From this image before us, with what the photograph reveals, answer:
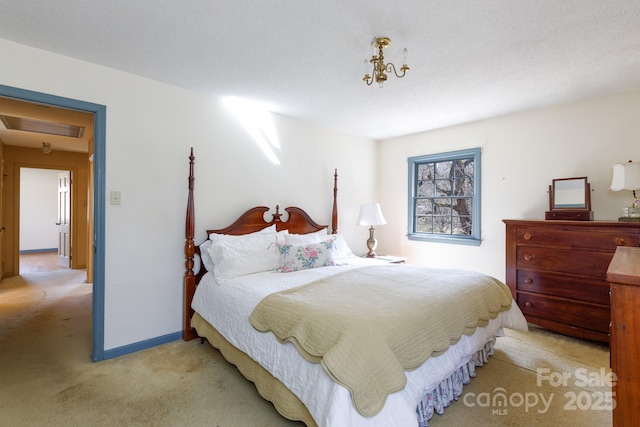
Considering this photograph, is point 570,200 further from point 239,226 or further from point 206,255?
point 206,255

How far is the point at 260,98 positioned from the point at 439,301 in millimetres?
2498

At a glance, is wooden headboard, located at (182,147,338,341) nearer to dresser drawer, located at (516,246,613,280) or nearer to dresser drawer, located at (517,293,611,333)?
dresser drawer, located at (516,246,613,280)

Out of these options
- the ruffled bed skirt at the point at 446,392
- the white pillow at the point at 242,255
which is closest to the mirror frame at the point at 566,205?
the ruffled bed skirt at the point at 446,392

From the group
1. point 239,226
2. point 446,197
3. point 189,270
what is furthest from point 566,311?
point 189,270

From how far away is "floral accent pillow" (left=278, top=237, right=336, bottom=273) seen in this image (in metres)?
2.83

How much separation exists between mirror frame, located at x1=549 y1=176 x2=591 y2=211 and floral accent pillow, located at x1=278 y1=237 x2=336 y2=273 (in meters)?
2.36

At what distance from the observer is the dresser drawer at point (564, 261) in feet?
8.58

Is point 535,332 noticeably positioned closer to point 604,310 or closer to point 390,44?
point 604,310

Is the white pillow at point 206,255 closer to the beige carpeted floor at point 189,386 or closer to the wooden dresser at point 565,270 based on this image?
the beige carpeted floor at point 189,386

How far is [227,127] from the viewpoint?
3.14 m

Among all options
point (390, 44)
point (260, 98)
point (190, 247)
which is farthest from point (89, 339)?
point (390, 44)

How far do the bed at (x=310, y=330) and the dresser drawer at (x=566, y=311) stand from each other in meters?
0.66

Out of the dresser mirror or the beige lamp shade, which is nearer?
the dresser mirror

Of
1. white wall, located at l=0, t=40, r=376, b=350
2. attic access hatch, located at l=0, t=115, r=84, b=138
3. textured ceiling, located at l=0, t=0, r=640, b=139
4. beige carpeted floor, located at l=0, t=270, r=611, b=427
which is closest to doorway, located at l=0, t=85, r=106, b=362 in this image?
white wall, located at l=0, t=40, r=376, b=350
